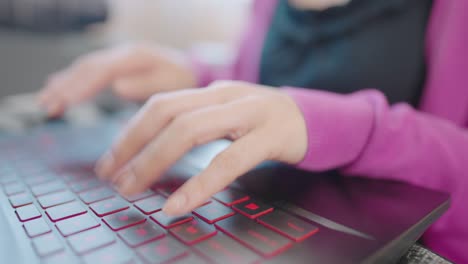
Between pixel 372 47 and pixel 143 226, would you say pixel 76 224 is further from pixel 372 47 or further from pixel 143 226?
pixel 372 47

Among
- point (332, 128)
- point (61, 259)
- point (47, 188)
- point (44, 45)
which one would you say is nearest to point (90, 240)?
point (61, 259)

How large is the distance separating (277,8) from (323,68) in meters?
0.21

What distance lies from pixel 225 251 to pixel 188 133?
0.41 ft

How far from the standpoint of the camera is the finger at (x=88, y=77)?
63 centimetres

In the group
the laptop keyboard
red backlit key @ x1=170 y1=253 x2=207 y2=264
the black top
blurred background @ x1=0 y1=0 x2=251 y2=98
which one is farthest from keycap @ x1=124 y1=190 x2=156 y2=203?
blurred background @ x1=0 y1=0 x2=251 y2=98

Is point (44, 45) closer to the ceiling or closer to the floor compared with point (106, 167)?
closer to the ceiling

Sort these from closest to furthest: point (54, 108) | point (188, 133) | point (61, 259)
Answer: point (61, 259) → point (188, 133) → point (54, 108)

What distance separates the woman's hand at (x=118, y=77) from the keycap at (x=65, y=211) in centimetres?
38

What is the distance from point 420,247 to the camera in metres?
0.28

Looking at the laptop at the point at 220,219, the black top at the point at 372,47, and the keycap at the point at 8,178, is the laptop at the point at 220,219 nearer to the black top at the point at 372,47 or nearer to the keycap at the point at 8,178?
the keycap at the point at 8,178

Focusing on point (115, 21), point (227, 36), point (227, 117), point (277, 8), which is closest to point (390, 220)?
point (227, 117)

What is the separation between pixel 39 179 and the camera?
36 cm

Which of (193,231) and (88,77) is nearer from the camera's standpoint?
(193,231)

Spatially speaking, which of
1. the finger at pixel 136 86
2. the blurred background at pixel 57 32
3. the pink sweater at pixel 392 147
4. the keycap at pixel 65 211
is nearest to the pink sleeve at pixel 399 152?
the pink sweater at pixel 392 147
